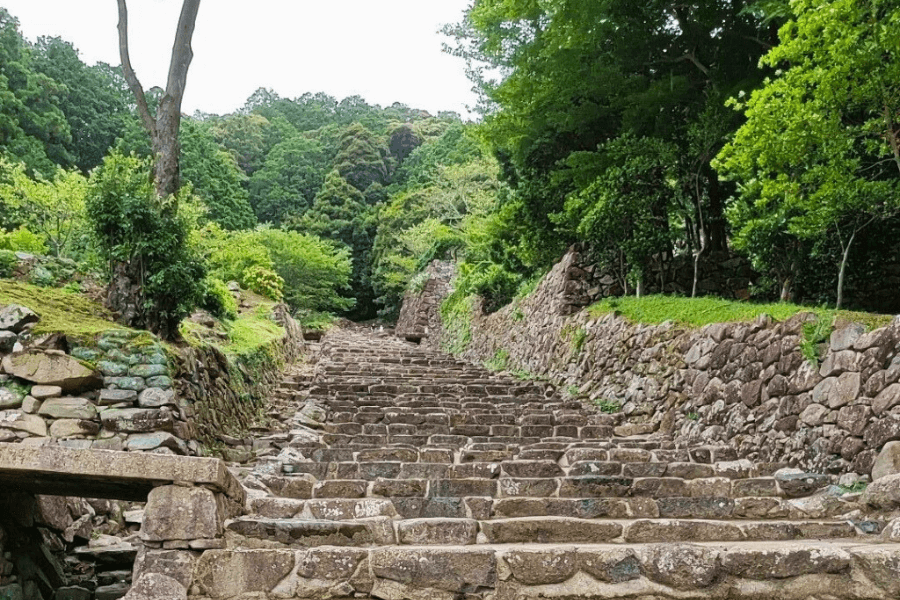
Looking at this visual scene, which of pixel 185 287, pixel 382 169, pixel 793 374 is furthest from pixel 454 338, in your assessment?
pixel 382 169

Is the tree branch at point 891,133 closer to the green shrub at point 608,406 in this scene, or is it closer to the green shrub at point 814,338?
the green shrub at point 814,338

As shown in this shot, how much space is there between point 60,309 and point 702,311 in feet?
24.6

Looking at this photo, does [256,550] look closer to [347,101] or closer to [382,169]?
[382,169]

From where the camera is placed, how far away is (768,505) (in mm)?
4641

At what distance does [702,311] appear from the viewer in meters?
7.70

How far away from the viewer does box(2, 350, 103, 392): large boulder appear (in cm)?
568

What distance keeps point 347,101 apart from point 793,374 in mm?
50785

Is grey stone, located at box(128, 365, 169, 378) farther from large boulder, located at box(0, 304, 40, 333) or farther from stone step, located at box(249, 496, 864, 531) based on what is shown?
stone step, located at box(249, 496, 864, 531)

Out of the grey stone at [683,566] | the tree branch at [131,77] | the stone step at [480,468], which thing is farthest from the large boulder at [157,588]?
the tree branch at [131,77]

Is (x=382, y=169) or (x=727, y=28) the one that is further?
(x=382, y=169)

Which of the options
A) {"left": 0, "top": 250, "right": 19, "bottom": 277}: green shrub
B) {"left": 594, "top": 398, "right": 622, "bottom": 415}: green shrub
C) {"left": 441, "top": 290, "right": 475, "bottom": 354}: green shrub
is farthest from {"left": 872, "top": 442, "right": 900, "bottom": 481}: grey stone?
{"left": 441, "top": 290, "right": 475, "bottom": 354}: green shrub

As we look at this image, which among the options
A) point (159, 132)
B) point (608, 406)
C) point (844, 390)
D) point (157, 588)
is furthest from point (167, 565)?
point (159, 132)

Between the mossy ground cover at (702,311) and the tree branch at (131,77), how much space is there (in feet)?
24.6

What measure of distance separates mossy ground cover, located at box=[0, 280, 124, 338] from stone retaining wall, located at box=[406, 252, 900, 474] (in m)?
6.12
